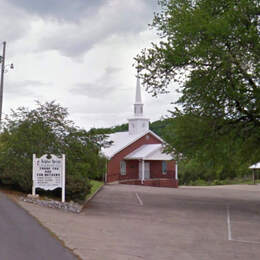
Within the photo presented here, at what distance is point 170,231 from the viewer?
1194 centimetres

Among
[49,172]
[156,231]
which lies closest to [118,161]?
[49,172]

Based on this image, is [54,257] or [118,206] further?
[118,206]

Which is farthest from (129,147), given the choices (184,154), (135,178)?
(184,154)

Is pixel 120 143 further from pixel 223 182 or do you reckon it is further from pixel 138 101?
pixel 223 182

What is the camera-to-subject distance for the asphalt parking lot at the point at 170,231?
8.92 meters

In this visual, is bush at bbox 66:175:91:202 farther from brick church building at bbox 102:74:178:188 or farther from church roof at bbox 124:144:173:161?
church roof at bbox 124:144:173:161

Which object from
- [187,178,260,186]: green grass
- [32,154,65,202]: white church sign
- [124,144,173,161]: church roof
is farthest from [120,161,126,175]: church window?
[32,154,65,202]: white church sign

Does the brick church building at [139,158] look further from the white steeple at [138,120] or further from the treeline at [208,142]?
the treeline at [208,142]

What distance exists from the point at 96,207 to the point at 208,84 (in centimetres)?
730

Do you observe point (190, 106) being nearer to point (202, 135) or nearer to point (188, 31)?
point (202, 135)

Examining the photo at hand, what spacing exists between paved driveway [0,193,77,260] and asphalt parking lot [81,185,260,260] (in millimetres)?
696

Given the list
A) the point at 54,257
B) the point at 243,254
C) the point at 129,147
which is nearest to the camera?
the point at 54,257

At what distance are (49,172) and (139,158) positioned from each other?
2328 centimetres

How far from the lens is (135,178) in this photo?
42.0 m
